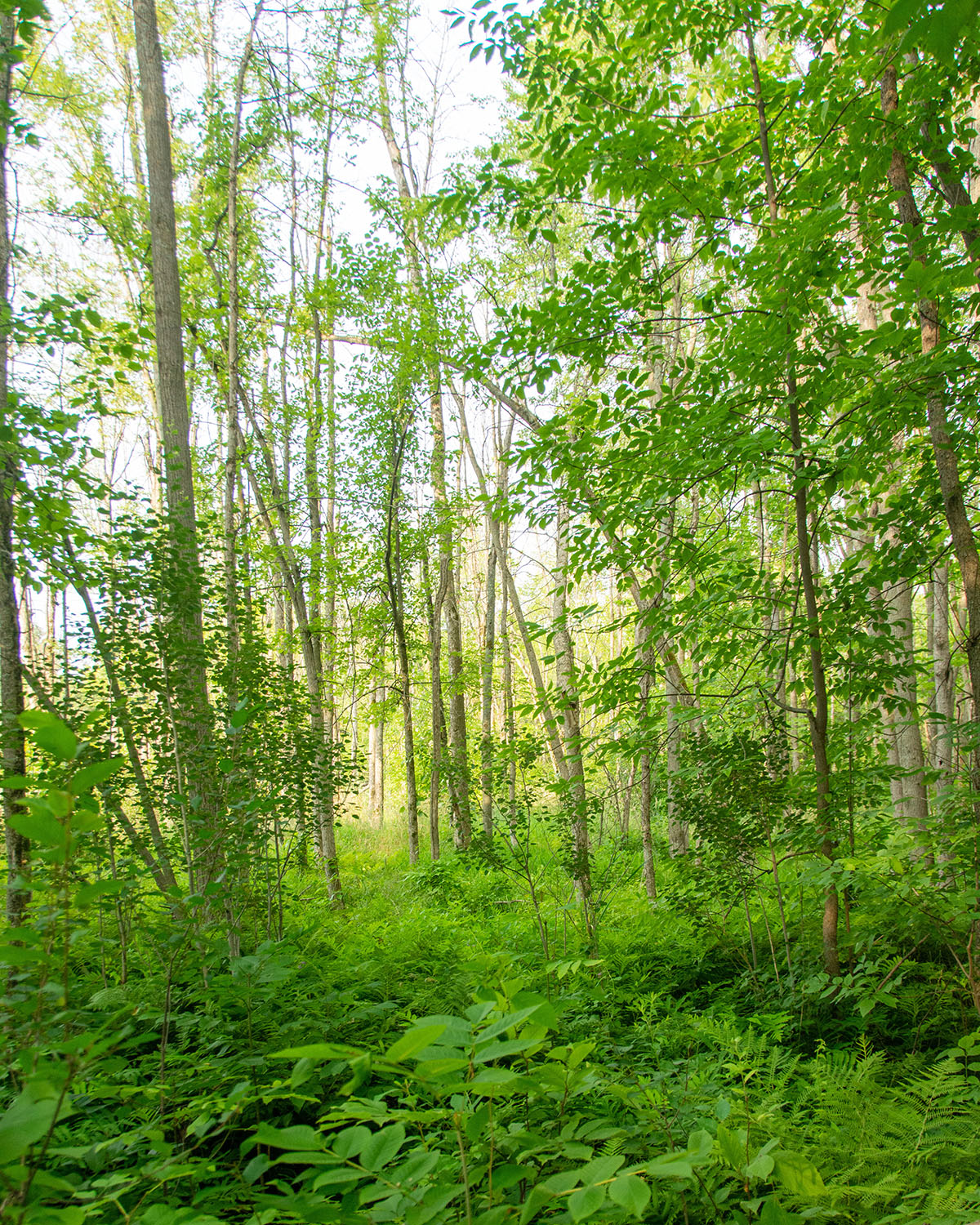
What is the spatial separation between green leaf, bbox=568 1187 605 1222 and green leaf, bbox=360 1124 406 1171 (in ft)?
0.73

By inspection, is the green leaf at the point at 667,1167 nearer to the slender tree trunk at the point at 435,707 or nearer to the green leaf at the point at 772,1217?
the green leaf at the point at 772,1217

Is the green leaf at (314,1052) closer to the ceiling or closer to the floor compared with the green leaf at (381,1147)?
closer to the ceiling

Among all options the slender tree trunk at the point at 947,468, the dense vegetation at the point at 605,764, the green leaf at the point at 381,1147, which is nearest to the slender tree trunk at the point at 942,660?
the dense vegetation at the point at 605,764

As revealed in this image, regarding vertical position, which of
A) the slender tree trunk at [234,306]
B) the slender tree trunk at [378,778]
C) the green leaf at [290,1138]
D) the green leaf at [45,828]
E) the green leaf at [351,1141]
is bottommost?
the slender tree trunk at [378,778]

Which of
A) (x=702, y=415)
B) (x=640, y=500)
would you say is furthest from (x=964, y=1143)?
(x=702, y=415)

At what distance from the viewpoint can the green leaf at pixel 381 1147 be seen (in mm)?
888

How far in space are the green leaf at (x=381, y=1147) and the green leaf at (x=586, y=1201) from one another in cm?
22

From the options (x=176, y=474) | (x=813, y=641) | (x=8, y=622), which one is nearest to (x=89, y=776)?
(x=813, y=641)

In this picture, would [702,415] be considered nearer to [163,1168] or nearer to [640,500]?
[640,500]

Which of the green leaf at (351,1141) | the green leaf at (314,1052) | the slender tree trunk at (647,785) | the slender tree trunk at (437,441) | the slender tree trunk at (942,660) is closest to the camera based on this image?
the green leaf at (314,1052)

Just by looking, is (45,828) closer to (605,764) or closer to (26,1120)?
(26,1120)

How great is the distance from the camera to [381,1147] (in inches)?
36.4

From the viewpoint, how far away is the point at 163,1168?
1189mm

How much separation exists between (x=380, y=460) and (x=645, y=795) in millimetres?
5662
